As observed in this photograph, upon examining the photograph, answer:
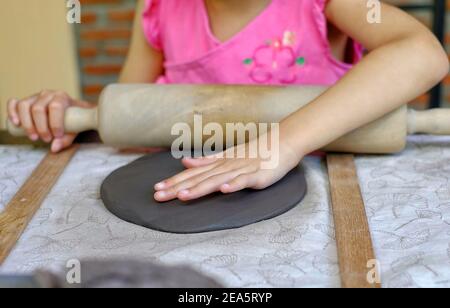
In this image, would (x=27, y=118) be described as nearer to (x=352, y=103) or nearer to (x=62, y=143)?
(x=62, y=143)

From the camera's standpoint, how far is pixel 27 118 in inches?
34.7

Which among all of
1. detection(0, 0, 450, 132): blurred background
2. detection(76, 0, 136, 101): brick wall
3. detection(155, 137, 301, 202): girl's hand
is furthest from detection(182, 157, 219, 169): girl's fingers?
detection(76, 0, 136, 101): brick wall

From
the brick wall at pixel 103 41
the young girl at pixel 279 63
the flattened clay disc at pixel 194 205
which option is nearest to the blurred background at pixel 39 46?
the brick wall at pixel 103 41

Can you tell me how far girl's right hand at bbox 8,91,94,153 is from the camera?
0.87 meters

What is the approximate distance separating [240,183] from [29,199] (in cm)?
24

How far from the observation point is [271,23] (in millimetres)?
1002

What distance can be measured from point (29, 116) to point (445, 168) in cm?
56

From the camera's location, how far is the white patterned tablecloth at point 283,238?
21.6 inches

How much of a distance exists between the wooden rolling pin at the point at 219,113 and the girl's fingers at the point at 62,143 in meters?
0.07

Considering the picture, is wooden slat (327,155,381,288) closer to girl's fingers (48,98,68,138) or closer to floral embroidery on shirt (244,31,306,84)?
floral embroidery on shirt (244,31,306,84)

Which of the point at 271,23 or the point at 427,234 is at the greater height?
the point at 271,23

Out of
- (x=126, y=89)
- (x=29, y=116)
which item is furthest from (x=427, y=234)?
(x=29, y=116)

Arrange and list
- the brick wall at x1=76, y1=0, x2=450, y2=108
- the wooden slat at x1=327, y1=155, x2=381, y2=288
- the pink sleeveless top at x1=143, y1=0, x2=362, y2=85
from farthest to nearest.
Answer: the brick wall at x1=76, y1=0, x2=450, y2=108
the pink sleeveless top at x1=143, y1=0, x2=362, y2=85
the wooden slat at x1=327, y1=155, x2=381, y2=288

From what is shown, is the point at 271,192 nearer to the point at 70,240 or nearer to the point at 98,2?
the point at 70,240
